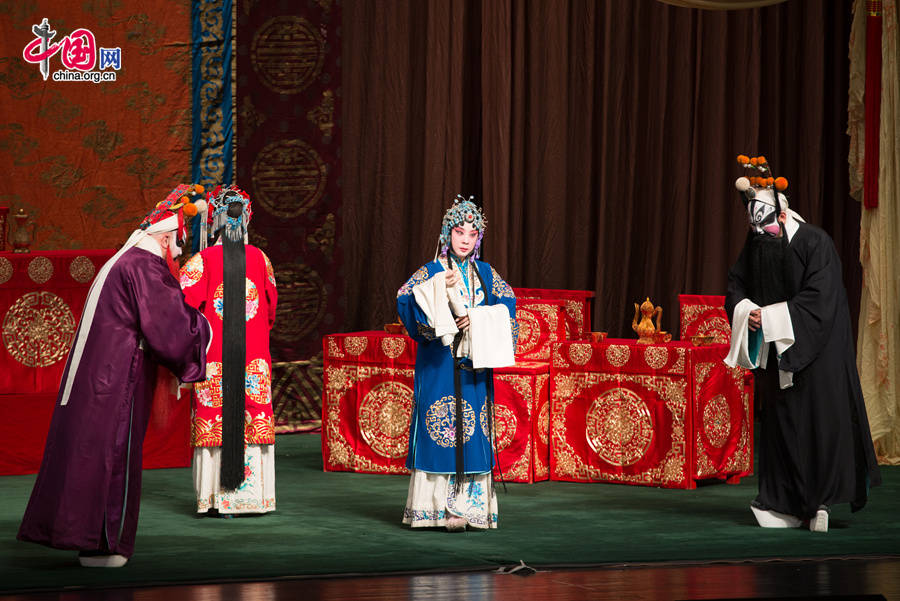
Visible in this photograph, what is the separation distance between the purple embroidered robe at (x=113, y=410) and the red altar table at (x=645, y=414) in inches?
96.4

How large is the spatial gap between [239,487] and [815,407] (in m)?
2.48

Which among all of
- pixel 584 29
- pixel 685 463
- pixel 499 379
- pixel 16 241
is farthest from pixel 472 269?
pixel 584 29

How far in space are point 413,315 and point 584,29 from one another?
4.09m

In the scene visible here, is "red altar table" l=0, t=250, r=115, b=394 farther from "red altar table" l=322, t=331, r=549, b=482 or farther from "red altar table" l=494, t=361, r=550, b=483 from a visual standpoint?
"red altar table" l=494, t=361, r=550, b=483

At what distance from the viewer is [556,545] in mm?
5504

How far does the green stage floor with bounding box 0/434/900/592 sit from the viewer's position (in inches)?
200

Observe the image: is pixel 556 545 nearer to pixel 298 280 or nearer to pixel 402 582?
pixel 402 582

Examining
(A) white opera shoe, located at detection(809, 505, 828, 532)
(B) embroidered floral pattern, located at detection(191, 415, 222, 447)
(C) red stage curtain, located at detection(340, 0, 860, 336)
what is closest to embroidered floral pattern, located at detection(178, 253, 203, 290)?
(B) embroidered floral pattern, located at detection(191, 415, 222, 447)

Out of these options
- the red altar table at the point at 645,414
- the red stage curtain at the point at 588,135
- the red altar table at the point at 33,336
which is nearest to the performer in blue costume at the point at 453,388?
the red altar table at the point at 645,414

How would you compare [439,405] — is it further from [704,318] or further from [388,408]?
[704,318]

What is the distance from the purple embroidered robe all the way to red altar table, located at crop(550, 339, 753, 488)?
2450mm

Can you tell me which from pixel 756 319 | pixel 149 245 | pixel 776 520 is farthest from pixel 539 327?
pixel 149 245

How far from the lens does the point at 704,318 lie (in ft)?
26.7

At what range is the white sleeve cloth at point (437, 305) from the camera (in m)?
5.75
